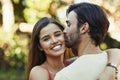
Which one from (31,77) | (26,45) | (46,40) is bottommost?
(26,45)

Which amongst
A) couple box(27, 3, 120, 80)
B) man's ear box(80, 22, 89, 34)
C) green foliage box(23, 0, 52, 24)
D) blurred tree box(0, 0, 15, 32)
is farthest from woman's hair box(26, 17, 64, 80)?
blurred tree box(0, 0, 15, 32)

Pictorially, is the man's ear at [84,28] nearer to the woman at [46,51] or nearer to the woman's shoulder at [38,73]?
the woman at [46,51]

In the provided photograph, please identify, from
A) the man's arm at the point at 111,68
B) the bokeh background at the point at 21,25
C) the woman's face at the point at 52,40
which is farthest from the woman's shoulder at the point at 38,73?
the bokeh background at the point at 21,25

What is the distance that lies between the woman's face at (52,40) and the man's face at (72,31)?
1.43 ft

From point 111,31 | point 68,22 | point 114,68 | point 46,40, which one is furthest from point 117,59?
point 111,31

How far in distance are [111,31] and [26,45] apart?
133 cm

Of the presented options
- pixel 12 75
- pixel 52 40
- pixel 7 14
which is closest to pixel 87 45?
pixel 52 40

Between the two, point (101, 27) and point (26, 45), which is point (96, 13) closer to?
point (101, 27)

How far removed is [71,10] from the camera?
340 cm

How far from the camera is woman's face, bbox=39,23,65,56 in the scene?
3.83 meters

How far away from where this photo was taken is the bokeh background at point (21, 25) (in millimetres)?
8281

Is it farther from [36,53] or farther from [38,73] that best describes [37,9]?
[38,73]

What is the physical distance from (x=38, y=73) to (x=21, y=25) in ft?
15.7

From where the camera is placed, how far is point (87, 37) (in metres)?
3.31
